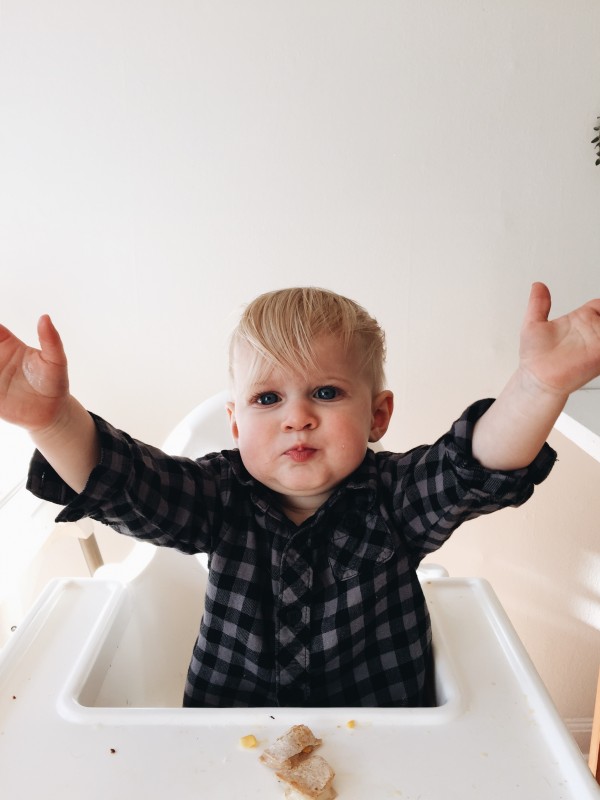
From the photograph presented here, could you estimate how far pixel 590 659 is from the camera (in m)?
1.61

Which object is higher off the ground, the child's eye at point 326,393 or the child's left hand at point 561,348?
the child's left hand at point 561,348

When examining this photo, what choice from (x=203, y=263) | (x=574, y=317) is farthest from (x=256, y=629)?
(x=203, y=263)

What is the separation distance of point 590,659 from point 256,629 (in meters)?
1.16

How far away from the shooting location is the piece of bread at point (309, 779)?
1.66 feet

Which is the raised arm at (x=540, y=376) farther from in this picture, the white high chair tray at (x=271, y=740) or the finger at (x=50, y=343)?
the finger at (x=50, y=343)

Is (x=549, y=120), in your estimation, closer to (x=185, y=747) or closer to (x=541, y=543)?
(x=541, y=543)

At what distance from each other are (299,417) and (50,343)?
0.25 metres

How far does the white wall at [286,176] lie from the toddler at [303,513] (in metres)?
0.48

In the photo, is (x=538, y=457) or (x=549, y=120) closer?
(x=538, y=457)

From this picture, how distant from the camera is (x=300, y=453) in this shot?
728mm

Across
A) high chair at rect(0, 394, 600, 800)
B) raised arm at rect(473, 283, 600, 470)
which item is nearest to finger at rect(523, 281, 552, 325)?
raised arm at rect(473, 283, 600, 470)

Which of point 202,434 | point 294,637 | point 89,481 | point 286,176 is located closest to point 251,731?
point 294,637

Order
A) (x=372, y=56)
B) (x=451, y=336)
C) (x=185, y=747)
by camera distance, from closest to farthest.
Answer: (x=185, y=747), (x=372, y=56), (x=451, y=336)

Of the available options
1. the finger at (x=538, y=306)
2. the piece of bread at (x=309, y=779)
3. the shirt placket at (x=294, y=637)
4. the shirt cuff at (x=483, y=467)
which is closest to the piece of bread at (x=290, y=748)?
the piece of bread at (x=309, y=779)
